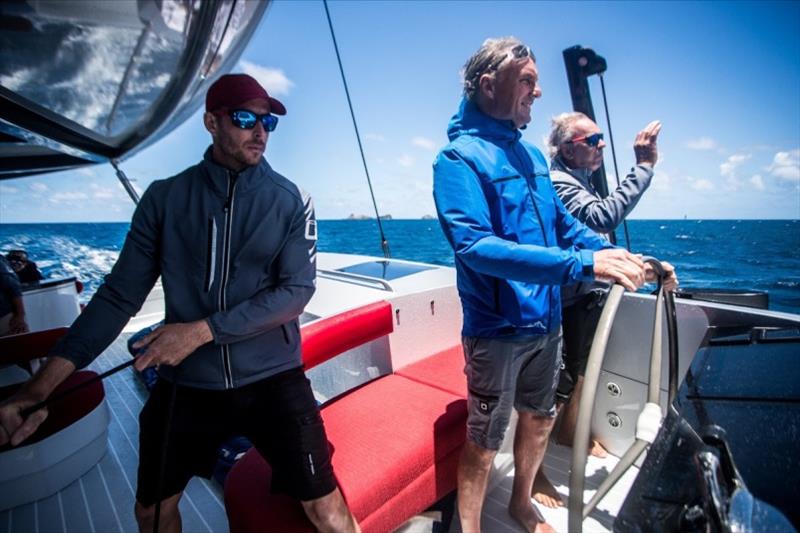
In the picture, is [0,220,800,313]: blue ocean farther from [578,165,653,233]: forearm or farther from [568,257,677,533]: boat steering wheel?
[568,257,677,533]: boat steering wheel

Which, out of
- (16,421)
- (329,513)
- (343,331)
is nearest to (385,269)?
(343,331)

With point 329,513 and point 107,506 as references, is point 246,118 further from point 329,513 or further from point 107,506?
point 107,506

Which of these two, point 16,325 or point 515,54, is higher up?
point 515,54

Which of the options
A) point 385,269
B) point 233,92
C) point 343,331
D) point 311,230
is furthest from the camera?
point 385,269

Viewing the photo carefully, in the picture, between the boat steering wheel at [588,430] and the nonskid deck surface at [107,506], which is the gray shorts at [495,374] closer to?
the boat steering wheel at [588,430]

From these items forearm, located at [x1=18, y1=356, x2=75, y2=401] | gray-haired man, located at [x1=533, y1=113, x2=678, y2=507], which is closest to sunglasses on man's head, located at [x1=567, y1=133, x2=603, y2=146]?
gray-haired man, located at [x1=533, y1=113, x2=678, y2=507]

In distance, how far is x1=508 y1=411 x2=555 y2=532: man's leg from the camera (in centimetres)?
160

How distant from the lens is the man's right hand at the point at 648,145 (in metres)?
1.83

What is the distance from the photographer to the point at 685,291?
1.96 meters

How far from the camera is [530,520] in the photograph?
1.71m

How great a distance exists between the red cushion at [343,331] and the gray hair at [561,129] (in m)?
1.28

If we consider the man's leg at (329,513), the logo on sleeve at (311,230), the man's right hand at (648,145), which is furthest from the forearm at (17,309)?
the man's right hand at (648,145)

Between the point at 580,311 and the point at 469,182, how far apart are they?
116cm

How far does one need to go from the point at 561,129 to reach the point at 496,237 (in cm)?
115
